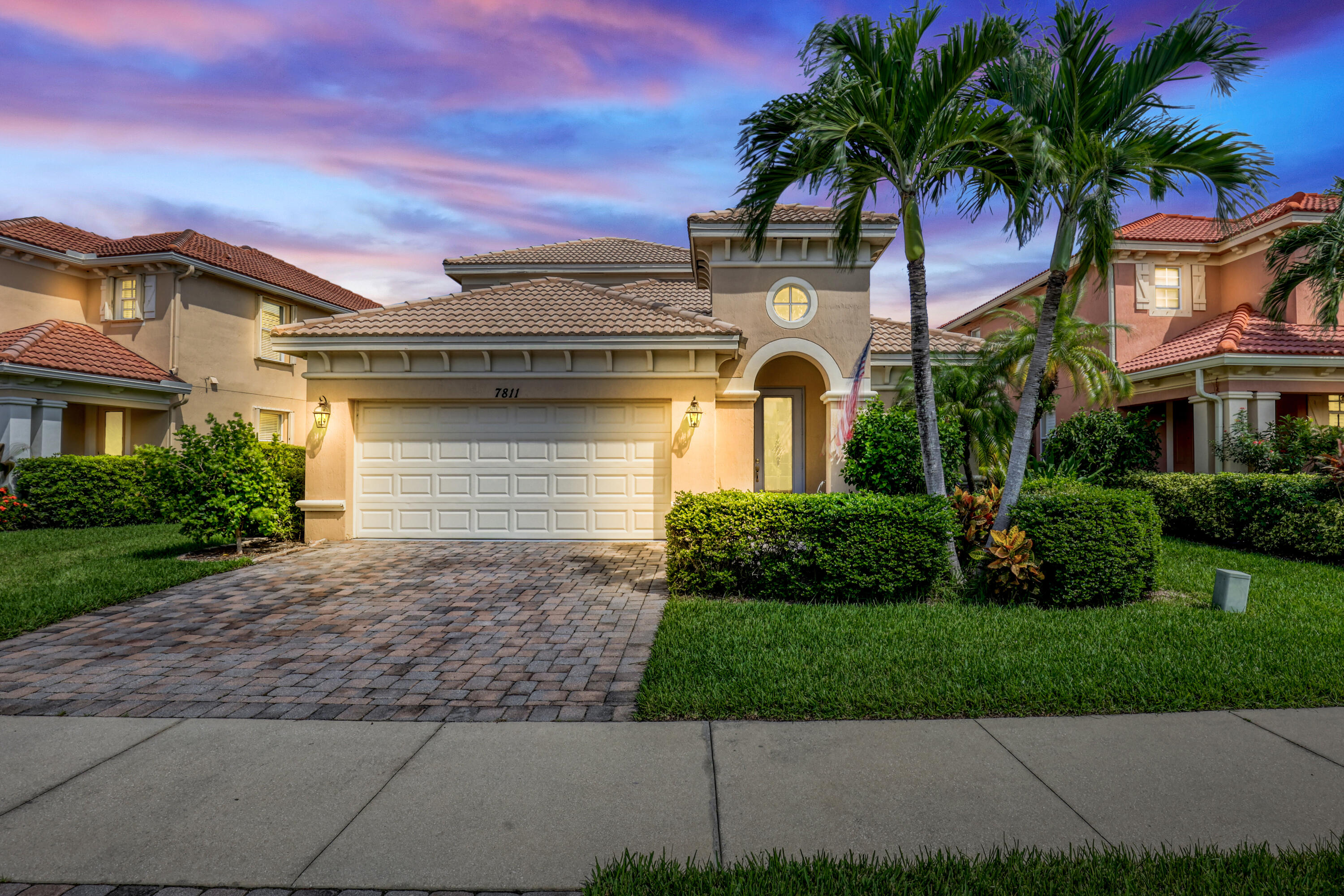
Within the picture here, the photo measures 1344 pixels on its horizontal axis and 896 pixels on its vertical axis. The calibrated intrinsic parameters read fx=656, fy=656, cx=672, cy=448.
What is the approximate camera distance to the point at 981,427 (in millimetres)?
12430

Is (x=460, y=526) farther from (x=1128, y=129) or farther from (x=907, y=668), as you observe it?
(x=1128, y=129)

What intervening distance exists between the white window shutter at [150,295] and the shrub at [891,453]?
61.2 ft

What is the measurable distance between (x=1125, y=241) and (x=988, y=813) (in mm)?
19826

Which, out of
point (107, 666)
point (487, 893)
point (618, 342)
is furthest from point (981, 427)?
point (107, 666)

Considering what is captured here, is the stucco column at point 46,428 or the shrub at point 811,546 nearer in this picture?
the shrub at point 811,546

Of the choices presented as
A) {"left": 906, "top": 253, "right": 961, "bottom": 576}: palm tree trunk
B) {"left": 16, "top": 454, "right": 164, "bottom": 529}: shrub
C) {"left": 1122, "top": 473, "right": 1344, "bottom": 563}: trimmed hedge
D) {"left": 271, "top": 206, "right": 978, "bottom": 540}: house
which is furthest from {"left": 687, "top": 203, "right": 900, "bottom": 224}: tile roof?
{"left": 16, "top": 454, "right": 164, "bottom": 529}: shrub

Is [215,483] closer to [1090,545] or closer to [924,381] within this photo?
[924,381]

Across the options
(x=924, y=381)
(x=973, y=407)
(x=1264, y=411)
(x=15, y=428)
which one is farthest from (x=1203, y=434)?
(x=15, y=428)

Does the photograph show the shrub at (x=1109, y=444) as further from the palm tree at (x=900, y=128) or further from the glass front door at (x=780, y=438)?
the palm tree at (x=900, y=128)

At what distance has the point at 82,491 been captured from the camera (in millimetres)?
14602

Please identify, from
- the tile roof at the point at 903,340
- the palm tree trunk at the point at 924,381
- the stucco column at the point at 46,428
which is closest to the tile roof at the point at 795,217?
the tile roof at the point at 903,340

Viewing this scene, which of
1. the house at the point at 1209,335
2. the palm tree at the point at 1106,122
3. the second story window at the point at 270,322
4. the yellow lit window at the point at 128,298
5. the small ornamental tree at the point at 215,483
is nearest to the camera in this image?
the palm tree at the point at 1106,122

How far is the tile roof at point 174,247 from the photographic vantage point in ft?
56.7

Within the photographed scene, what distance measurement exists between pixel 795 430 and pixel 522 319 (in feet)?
21.1
